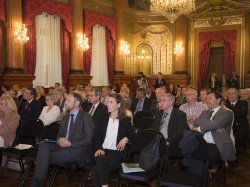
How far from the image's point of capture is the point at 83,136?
14.5ft

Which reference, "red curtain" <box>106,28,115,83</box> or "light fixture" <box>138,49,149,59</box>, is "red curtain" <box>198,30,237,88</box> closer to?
"light fixture" <box>138,49,149,59</box>

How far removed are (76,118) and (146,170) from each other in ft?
3.94

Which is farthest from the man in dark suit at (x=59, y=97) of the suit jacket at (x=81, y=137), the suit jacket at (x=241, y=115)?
the suit jacket at (x=241, y=115)

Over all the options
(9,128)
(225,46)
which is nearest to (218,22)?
(225,46)

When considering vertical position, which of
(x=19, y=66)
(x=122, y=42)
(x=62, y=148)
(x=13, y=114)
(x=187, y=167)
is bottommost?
(x=187, y=167)

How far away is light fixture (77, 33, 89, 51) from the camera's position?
13.7 metres

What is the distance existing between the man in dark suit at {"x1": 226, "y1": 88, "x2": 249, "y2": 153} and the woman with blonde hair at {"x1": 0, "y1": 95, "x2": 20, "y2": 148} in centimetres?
376

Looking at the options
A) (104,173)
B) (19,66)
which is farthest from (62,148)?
(19,66)

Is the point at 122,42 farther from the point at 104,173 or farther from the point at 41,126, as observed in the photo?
the point at 104,173

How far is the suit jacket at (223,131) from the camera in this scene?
4.43 m

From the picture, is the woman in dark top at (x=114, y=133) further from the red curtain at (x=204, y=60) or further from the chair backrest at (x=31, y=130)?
the red curtain at (x=204, y=60)

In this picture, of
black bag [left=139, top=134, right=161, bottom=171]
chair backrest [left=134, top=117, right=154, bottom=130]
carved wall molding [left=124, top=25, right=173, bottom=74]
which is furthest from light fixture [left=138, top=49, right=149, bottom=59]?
black bag [left=139, top=134, right=161, bottom=171]

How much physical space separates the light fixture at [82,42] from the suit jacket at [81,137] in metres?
9.47

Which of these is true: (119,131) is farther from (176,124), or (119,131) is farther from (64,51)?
(64,51)
